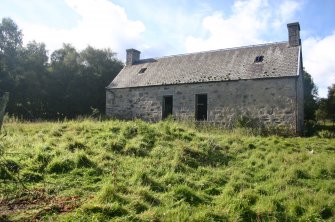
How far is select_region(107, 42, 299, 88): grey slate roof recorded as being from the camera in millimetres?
17000

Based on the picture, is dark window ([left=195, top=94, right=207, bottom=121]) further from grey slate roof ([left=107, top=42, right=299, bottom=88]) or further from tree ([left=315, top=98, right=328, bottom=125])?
tree ([left=315, top=98, right=328, bottom=125])

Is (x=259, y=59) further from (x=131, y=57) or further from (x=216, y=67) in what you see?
(x=131, y=57)

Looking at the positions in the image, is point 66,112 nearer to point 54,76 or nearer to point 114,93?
point 54,76

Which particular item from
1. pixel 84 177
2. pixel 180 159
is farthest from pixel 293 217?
pixel 84 177

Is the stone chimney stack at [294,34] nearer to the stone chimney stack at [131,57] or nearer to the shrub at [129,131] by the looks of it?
the shrub at [129,131]

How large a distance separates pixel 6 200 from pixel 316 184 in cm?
633

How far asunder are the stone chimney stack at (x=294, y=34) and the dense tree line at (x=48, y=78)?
1653 centimetres

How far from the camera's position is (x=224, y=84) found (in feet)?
58.5

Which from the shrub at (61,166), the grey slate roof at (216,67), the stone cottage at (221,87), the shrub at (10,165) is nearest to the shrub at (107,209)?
the shrub at (10,165)

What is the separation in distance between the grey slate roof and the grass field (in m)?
6.66

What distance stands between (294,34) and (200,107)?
6.68 m

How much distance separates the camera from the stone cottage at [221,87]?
Answer: 16312mm

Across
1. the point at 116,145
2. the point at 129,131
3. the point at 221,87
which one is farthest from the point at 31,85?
the point at 116,145

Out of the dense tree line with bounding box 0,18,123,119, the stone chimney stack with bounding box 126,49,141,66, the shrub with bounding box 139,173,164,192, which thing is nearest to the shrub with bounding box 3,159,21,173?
the shrub with bounding box 139,173,164,192
